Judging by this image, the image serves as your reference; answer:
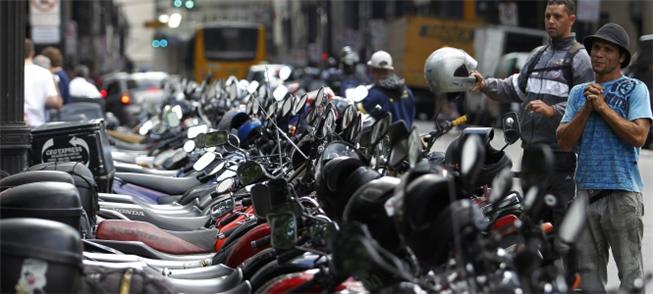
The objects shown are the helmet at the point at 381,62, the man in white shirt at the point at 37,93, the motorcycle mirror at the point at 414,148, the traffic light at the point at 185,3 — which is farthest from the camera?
the traffic light at the point at 185,3

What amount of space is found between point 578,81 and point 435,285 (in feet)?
12.1

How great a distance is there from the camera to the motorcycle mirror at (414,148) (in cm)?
557

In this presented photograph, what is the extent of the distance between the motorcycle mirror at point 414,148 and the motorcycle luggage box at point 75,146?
5.80 meters

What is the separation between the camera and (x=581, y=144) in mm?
7199

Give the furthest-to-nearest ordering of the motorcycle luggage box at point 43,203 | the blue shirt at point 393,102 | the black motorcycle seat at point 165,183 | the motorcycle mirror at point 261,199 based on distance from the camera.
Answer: the blue shirt at point 393,102 < the black motorcycle seat at point 165,183 < the motorcycle mirror at point 261,199 < the motorcycle luggage box at point 43,203

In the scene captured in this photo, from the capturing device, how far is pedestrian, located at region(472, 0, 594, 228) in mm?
8141

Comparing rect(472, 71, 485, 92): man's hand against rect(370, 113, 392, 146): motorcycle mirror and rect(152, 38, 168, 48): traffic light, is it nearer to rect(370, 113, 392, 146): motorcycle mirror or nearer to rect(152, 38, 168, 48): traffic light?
rect(370, 113, 392, 146): motorcycle mirror

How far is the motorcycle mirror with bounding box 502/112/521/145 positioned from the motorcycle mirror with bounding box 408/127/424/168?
198 cm

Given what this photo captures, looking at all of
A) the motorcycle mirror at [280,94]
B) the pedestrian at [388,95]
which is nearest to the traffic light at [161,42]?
the pedestrian at [388,95]

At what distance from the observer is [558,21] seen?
8188mm

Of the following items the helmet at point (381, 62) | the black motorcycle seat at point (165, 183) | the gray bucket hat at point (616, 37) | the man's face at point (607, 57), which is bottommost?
the black motorcycle seat at point (165, 183)

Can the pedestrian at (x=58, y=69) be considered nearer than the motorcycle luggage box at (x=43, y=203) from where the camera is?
No

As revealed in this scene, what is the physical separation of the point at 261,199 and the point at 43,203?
1.07 metres

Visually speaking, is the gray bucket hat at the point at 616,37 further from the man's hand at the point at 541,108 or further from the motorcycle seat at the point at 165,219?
the motorcycle seat at the point at 165,219
